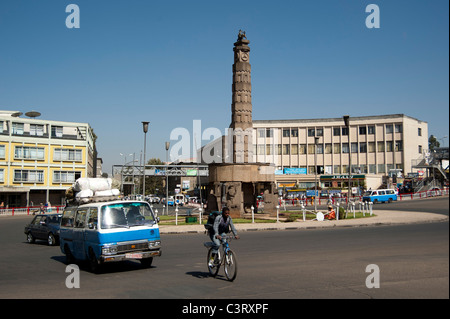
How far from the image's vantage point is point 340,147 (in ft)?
279

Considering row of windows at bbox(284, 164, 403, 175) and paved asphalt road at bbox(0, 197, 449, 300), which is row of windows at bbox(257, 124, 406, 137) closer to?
row of windows at bbox(284, 164, 403, 175)

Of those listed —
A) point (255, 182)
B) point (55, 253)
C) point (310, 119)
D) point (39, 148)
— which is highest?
point (310, 119)

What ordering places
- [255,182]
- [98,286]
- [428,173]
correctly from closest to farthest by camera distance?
[98,286] → [255,182] → [428,173]

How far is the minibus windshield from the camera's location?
11617 mm

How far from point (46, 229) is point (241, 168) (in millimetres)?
17003

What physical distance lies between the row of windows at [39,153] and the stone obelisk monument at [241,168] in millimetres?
35022

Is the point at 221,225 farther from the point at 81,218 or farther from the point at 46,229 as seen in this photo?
the point at 46,229

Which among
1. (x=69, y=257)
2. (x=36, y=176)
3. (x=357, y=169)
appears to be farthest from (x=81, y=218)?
(x=357, y=169)
